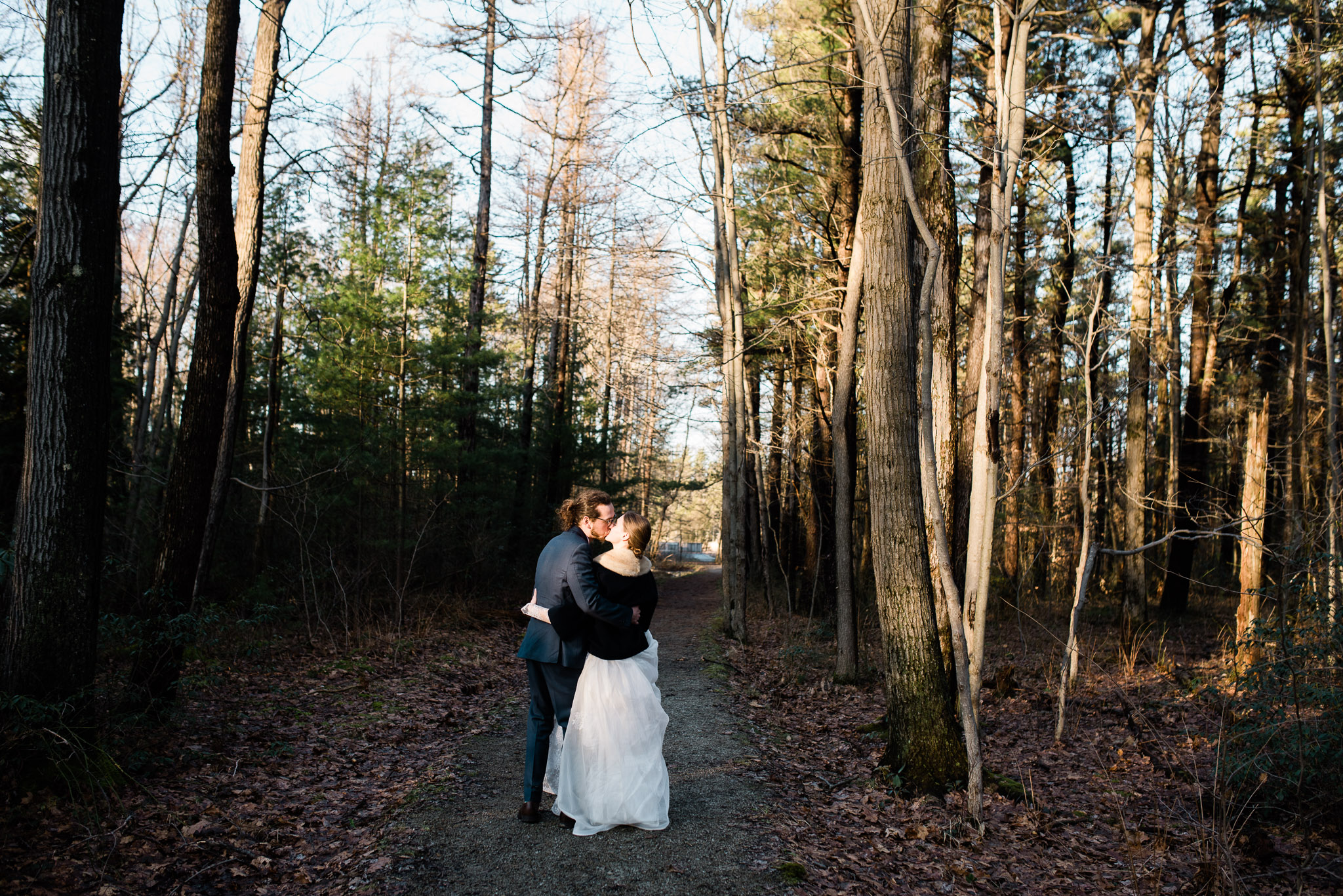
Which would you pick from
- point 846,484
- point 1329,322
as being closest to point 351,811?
point 846,484

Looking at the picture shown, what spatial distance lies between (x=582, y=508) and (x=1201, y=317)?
15.0 metres

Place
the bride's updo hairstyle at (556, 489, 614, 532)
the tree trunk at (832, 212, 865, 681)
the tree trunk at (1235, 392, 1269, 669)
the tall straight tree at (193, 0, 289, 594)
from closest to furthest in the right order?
the bride's updo hairstyle at (556, 489, 614, 532)
the tall straight tree at (193, 0, 289, 594)
the tree trunk at (1235, 392, 1269, 669)
the tree trunk at (832, 212, 865, 681)

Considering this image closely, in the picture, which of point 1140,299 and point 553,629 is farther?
point 1140,299

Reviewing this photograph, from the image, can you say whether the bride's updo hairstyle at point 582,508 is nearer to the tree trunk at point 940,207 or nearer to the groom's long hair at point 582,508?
the groom's long hair at point 582,508

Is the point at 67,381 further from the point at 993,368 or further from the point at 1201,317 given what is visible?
the point at 1201,317

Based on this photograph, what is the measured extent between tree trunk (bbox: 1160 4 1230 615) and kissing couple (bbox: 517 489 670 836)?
13079 millimetres

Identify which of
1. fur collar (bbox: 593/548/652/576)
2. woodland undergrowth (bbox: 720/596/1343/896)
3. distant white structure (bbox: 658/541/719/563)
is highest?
fur collar (bbox: 593/548/652/576)

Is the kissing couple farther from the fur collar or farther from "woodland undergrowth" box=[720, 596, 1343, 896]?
"woodland undergrowth" box=[720, 596, 1343, 896]

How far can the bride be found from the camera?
4957 mm

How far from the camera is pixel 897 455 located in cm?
632

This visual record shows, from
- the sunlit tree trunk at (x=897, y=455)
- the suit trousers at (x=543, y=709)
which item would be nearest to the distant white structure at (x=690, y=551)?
the sunlit tree trunk at (x=897, y=455)

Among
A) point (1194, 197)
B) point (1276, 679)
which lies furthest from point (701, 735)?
point (1194, 197)

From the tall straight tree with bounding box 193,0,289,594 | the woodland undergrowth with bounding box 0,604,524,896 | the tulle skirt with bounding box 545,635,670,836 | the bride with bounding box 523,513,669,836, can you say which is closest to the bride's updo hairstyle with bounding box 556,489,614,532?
the bride with bounding box 523,513,669,836

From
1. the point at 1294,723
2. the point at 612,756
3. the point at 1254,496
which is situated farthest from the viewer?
the point at 1254,496
